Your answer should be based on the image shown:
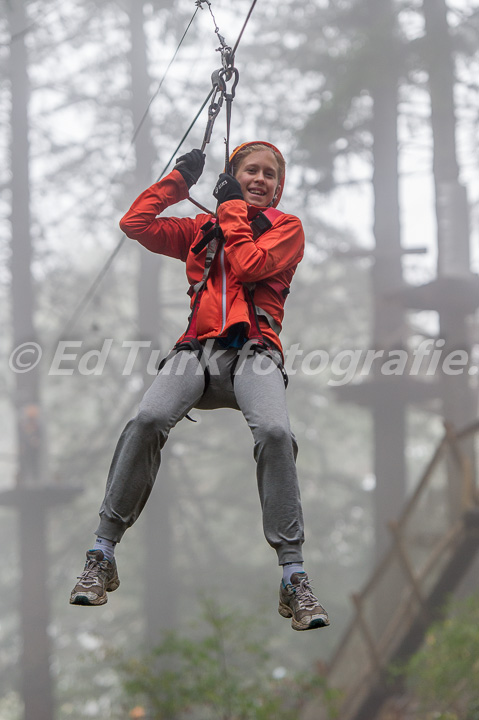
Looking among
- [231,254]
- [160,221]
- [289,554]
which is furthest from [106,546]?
Result: [160,221]

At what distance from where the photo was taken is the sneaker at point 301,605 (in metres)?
2.97

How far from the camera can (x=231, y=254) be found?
3320 mm

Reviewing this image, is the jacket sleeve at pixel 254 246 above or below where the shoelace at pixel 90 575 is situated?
above

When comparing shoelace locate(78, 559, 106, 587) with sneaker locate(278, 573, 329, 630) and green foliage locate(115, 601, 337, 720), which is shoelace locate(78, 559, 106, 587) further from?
green foliage locate(115, 601, 337, 720)

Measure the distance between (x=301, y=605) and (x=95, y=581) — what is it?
2.48 ft

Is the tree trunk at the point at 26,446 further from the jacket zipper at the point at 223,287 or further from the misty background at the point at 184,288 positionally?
the jacket zipper at the point at 223,287

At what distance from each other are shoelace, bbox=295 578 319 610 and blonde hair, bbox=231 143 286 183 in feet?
5.69

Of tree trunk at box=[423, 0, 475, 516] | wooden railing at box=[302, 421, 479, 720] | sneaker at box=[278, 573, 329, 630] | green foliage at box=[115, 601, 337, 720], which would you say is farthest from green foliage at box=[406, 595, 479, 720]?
sneaker at box=[278, 573, 329, 630]

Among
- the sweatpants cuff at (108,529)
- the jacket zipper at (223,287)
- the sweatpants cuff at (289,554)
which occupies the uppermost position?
the jacket zipper at (223,287)

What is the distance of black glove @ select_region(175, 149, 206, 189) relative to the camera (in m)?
3.75

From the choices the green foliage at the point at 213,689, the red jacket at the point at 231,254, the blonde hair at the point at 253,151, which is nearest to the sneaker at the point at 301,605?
the red jacket at the point at 231,254

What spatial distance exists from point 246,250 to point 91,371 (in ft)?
51.6

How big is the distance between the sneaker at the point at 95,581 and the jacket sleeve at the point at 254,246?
47.4 inches

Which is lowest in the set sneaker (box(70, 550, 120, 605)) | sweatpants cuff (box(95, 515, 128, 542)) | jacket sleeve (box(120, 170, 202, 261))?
sneaker (box(70, 550, 120, 605))
